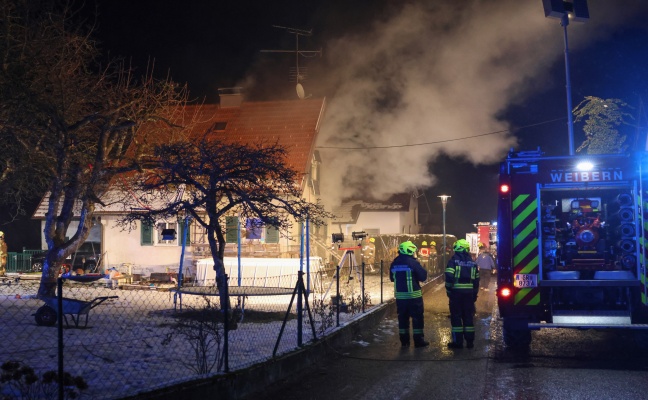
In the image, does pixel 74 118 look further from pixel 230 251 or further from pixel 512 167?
pixel 512 167

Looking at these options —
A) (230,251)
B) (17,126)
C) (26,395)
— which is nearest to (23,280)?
(230,251)

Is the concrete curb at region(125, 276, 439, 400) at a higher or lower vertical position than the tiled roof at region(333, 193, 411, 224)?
lower

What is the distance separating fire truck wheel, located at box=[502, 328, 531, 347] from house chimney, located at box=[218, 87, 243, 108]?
21077 mm

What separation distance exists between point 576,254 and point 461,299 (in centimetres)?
179

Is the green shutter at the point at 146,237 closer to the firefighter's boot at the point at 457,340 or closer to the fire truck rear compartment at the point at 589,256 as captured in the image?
the firefighter's boot at the point at 457,340

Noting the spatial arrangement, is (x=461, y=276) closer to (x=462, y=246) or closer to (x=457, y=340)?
(x=462, y=246)

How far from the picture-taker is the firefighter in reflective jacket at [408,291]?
978 centimetres

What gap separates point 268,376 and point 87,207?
928 centimetres

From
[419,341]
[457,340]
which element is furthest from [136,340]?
A: [457,340]

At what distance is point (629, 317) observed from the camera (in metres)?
8.66

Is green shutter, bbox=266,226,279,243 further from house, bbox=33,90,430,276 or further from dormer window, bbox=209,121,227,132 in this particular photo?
dormer window, bbox=209,121,227,132

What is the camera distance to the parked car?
76.2 ft

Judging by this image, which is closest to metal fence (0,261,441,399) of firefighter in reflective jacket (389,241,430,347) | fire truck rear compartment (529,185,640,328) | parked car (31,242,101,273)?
firefighter in reflective jacket (389,241,430,347)

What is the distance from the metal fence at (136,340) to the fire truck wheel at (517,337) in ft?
8.76
